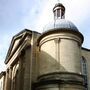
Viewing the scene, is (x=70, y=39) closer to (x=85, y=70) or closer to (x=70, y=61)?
(x=70, y=61)

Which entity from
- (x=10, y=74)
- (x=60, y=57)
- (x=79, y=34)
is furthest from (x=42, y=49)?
(x=10, y=74)

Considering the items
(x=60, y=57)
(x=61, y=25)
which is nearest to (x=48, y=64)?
(x=60, y=57)

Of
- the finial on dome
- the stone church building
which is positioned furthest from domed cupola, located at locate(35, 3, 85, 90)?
the finial on dome

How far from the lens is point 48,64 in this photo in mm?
20484

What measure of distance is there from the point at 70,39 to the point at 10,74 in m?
8.58

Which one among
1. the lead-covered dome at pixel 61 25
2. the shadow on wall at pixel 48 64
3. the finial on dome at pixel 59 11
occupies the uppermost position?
the finial on dome at pixel 59 11

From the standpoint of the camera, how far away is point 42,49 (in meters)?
21.4

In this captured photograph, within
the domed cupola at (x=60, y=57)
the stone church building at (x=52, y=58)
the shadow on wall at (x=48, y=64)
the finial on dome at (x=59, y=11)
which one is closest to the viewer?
the domed cupola at (x=60, y=57)

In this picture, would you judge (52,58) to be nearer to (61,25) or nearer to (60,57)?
(60,57)

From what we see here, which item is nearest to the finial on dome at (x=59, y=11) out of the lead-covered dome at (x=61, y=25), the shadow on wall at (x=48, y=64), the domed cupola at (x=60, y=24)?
the domed cupola at (x=60, y=24)

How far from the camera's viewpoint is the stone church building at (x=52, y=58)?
19.4m

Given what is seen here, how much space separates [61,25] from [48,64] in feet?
12.0

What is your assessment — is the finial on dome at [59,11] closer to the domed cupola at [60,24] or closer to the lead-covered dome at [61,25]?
the domed cupola at [60,24]

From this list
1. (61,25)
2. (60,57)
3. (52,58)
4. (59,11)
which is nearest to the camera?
(60,57)
